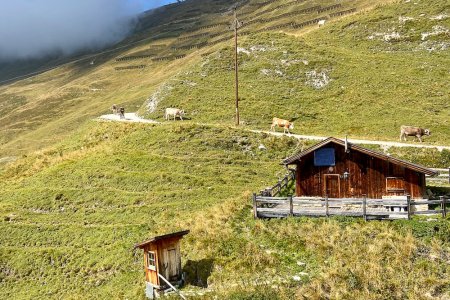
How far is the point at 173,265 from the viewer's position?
26.9 m

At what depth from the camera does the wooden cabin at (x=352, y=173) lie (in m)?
32.0

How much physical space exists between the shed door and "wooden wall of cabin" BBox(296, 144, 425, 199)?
41.1ft

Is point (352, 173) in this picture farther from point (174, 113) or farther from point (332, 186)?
point (174, 113)

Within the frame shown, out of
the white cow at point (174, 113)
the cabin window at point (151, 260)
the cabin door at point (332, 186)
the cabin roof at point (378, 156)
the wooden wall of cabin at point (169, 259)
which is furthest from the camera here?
the white cow at point (174, 113)

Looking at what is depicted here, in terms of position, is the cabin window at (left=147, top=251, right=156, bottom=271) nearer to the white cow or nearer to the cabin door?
the cabin door

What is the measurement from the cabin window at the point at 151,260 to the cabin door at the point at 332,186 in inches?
567

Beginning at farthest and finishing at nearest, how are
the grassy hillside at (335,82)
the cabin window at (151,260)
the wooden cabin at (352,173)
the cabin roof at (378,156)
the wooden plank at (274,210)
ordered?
1. the grassy hillside at (335,82)
2. the wooden cabin at (352,173)
3. the wooden plank at (274,210)
4. the cabin roof at (378,156)
5. the cabin window at (151,260)

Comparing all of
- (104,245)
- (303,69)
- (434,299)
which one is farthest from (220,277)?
(303,69)

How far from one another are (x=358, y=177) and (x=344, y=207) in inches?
158

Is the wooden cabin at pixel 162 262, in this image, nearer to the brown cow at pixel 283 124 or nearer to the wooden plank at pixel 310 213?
the wooden plank at pixel 310 213

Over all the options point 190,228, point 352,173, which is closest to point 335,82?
point 352,173

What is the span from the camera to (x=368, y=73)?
242 ft

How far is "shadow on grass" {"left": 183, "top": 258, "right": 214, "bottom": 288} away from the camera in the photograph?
1057 inches

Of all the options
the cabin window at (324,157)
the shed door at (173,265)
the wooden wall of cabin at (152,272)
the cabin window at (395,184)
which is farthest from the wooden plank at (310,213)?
the wooden wall of cabin at (152,272)
